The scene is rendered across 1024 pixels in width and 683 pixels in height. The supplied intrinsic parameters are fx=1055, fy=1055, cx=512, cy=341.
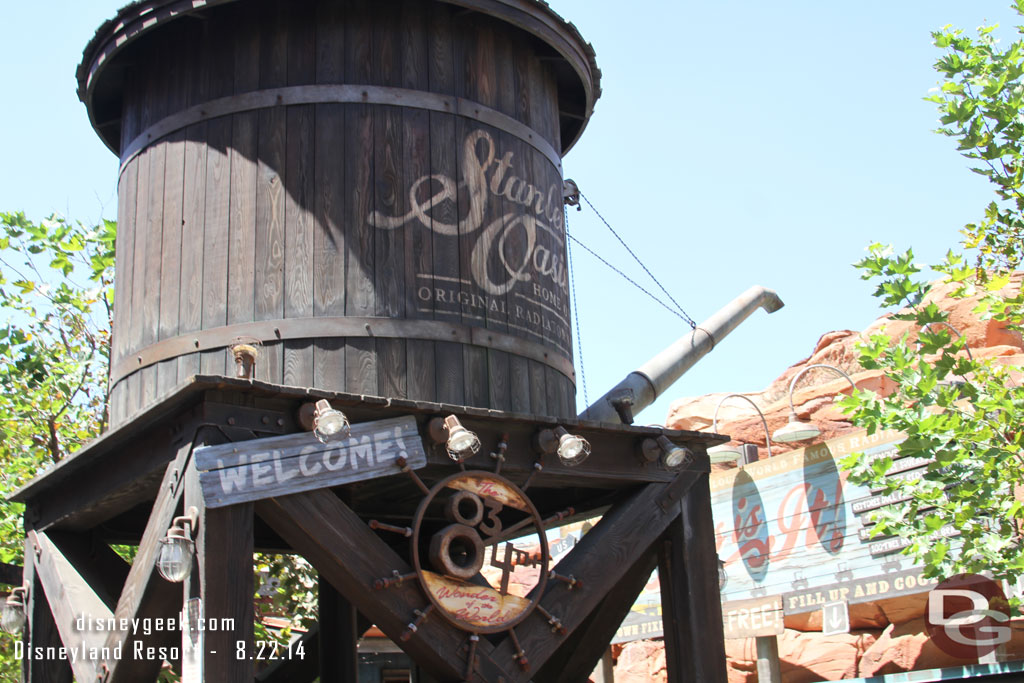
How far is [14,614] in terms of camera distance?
6.45 metres

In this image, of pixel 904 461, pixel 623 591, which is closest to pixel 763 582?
pixel 904 461

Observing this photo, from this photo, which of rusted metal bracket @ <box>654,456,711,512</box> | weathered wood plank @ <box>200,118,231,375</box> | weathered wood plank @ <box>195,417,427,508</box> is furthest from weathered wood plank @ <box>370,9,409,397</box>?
rusted metal bracket @ <box>654,456,711,512</box>

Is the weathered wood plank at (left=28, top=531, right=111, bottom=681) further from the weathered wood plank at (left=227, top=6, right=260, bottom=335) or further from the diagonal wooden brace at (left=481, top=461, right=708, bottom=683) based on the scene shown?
the diagonal wooden brace at (left=481, top=461, right=708, bottom=683)

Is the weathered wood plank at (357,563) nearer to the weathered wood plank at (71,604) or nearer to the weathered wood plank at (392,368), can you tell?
the weathered wood plank at (392,368)

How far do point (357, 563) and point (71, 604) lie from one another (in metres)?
1.88

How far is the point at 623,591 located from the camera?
21.8 feet

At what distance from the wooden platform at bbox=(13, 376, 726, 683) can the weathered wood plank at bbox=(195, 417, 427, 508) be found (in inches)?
1.5

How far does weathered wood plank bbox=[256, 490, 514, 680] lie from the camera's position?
500 centimetres

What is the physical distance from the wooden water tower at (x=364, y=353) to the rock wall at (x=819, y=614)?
15.6 ft

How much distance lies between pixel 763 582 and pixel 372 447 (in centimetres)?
826

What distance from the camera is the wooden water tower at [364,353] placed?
5.14 m

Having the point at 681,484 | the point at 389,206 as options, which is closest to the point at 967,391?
the point at 681,484

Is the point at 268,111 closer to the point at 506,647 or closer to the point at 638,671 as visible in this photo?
the point at 506,647

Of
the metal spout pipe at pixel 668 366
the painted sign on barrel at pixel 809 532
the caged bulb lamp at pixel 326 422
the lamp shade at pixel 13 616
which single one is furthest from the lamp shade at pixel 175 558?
the painted sign on barrel at pixel 809 532
